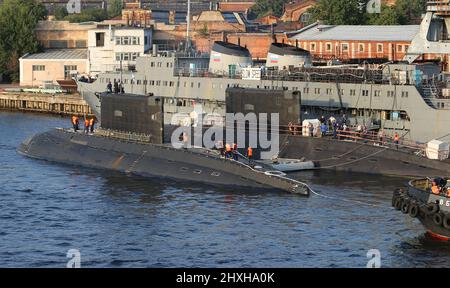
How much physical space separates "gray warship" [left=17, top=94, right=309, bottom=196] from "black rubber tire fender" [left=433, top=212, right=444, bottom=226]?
11108 millimetres

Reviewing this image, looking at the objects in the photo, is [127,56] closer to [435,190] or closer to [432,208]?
[435,190]

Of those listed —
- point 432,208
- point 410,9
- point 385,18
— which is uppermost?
point 410,9

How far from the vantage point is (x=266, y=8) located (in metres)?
172

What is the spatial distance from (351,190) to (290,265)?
15.3 m

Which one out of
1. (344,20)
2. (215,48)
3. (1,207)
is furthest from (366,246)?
(344,20)

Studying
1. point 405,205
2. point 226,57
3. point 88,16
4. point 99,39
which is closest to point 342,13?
point 99,39

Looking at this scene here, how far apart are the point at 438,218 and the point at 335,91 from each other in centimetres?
2615

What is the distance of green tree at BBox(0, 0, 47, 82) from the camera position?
11006cm

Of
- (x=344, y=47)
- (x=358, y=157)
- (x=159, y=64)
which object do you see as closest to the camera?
(x=358, y=157)

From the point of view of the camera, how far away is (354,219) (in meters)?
43.7

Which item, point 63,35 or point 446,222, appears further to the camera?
point 63,35

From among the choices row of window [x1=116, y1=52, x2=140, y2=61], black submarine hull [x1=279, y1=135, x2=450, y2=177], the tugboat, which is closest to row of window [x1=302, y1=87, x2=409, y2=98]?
black submarine hull [x1=279, y1=135, x2=450, y2=177]

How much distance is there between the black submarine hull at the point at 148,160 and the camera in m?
50.5

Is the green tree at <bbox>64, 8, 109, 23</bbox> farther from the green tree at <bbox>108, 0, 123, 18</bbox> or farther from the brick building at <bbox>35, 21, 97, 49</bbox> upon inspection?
the brick building at <bbox>35, 21, 97, 49</bbox>
